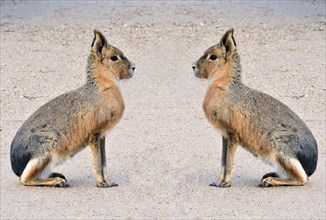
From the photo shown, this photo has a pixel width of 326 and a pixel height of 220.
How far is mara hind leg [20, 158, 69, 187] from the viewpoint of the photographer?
7367mm

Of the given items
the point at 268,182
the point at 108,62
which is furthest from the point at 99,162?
the point at 268,182

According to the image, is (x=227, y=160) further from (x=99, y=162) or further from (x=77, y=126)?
(x=77, y=126)

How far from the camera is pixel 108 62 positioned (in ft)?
24.7

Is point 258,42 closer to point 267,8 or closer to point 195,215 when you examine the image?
point 267,8

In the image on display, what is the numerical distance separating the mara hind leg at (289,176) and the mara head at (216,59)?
2.91ft

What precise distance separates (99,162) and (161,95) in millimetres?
2938

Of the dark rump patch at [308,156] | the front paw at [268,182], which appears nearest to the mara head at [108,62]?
the front paw at [268,182]

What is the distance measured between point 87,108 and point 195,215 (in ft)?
4.18

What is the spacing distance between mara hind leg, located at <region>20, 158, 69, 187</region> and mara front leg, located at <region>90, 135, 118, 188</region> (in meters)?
0.28

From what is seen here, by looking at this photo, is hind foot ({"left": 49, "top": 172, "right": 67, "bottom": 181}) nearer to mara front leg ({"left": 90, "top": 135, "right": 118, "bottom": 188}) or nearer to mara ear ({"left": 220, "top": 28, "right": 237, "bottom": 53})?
mara front leg ({"left": 90, "top": 135, "right": 118, "bottom": 188})

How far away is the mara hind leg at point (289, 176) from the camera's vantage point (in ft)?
24.2

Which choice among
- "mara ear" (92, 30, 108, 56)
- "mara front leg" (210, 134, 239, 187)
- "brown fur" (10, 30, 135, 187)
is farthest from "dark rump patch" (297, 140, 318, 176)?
"mara ear" (92, 30, 108, 56)

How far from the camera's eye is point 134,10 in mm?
14484

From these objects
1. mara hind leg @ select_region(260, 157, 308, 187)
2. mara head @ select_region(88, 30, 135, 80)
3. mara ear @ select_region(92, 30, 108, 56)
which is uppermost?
mara ear @ select_region(92, 30, 108, 56)
